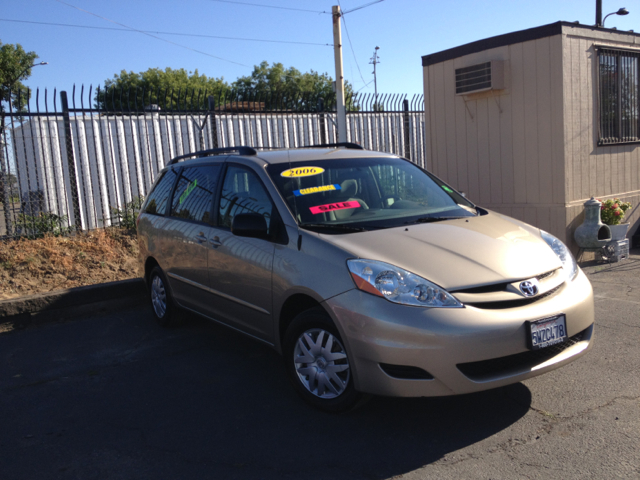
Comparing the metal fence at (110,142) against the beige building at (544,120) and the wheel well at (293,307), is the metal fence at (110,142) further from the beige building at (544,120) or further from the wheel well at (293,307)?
the wheel well at (293,307)

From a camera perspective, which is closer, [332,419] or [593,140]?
[332,419]

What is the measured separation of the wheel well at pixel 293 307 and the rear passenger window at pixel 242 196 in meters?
0.63

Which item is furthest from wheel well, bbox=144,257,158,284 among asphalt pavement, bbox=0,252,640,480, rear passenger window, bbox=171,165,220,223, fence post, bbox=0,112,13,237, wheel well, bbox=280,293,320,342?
fence post, bbox=0,112,13,237

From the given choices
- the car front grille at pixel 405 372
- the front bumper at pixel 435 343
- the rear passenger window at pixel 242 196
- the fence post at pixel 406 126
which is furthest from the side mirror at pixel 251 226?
the fence post at pixel 406 126

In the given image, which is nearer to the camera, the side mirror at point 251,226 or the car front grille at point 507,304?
the car front grille at point 507,304

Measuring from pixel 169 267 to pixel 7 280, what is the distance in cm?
308

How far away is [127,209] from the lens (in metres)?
9.73

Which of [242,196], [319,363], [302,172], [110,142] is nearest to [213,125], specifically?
[110,142]

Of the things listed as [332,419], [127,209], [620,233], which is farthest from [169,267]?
[620,233]

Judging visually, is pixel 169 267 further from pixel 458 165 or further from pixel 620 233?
pixel 620 233

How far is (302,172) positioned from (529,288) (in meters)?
1.91

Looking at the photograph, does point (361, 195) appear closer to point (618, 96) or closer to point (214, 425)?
point (214, 425)

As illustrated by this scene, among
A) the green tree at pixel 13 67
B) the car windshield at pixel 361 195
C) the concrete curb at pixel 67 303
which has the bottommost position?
the concrete curb at pixel 67 303

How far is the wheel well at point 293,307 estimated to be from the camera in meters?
3.71
